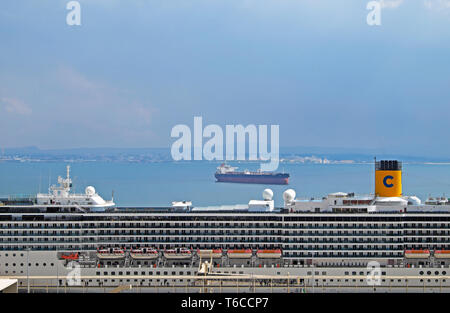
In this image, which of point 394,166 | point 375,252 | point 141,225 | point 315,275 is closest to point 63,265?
point 141,225

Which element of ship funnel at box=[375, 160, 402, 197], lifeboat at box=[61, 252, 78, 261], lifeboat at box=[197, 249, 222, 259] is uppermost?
ship funnel at box=[375, 160, 402, 197]

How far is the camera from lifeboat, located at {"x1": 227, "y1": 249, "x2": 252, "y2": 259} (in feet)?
87.7

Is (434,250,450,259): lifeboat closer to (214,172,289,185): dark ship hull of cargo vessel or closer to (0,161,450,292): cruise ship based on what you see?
(0,161,450,292): cruise ship

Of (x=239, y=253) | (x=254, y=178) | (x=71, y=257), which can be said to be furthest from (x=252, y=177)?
(x=71, y=257)

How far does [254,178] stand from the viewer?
106 meters

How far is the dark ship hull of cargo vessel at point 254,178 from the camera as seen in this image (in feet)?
343

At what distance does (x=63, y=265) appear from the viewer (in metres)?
26.7

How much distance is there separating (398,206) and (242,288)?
830cm

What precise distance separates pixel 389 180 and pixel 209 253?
31.3 feet

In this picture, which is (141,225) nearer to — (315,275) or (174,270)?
(174,270)

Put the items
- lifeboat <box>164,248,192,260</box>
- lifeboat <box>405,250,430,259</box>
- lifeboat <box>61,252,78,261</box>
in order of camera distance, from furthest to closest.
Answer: lifeboat <box>61,252,78,261</box>, lifeboat <box>405,250,430,259</box>, lifeboat <box>164,248,192,260</box>

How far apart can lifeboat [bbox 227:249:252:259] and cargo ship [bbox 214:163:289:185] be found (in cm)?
7746

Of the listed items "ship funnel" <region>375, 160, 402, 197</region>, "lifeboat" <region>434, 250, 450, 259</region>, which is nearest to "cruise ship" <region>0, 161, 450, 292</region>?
"lifeboat" <region>434, 250, 450, 259</region>
